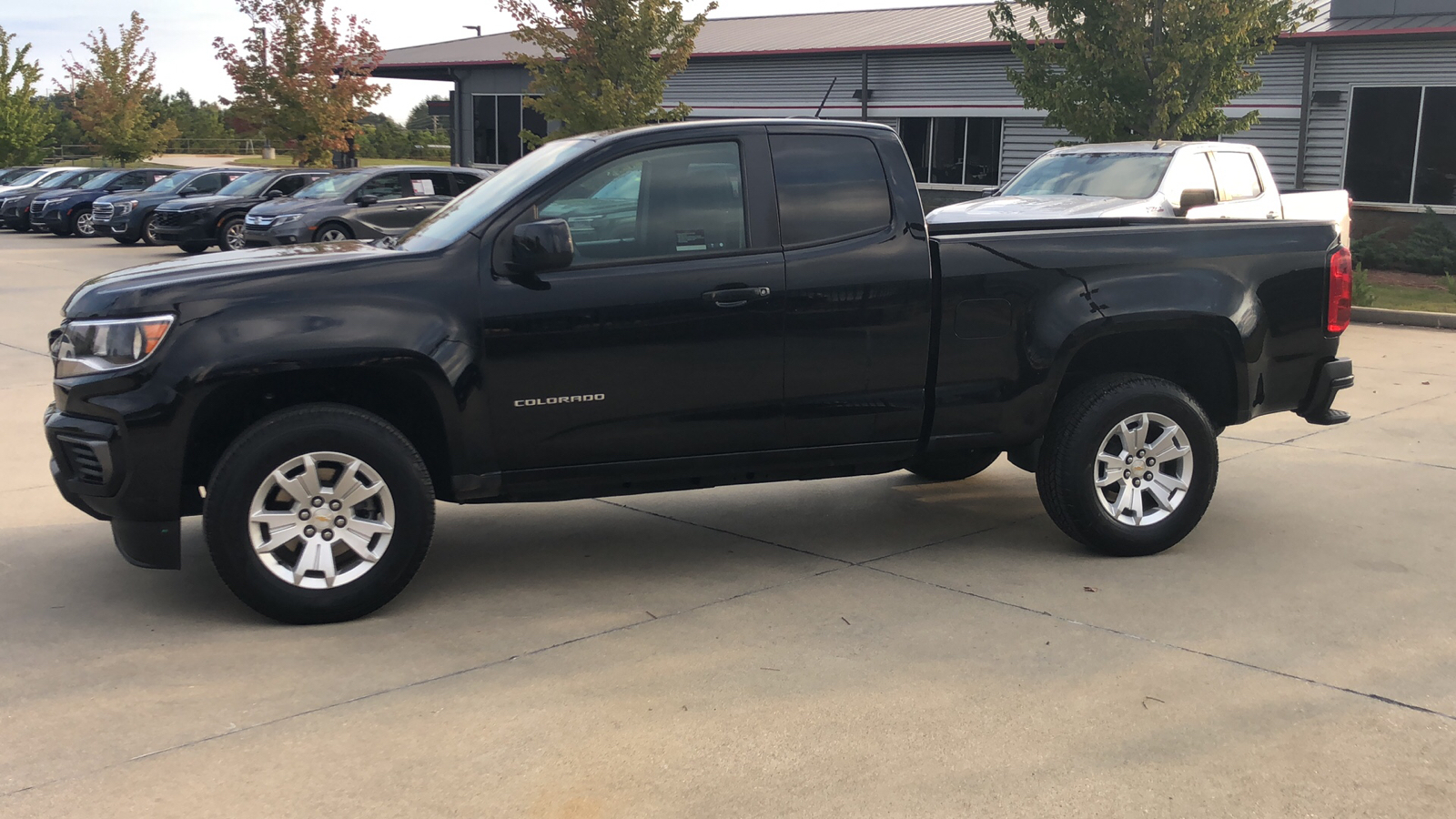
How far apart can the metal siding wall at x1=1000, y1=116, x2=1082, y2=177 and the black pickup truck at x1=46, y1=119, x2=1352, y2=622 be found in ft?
62.6

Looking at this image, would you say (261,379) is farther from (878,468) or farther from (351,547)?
(878,468)

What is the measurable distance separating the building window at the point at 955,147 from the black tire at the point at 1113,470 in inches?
789

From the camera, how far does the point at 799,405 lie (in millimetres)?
5293

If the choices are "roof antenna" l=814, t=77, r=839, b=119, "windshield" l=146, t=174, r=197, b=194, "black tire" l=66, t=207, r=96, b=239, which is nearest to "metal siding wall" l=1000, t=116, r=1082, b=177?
"roof antenna" l=814, t=77, r=839, b=119

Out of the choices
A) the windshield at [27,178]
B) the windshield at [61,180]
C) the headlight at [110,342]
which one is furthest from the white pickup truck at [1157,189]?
the windshield at [27,178]

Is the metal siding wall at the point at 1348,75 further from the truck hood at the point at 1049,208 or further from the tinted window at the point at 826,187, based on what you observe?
the tinted window at the point at 826,187

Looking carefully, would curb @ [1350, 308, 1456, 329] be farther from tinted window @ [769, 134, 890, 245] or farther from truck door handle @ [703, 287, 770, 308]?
truck door handle @ [703, 287, 770, 308]

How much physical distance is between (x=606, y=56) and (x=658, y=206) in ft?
58.7

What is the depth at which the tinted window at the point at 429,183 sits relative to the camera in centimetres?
1998

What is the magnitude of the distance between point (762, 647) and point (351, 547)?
1587mm

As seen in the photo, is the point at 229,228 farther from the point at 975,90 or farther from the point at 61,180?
the point at 975,90

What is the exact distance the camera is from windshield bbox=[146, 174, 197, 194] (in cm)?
2667

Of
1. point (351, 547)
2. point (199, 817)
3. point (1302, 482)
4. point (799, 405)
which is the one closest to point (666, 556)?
point (799, 405)

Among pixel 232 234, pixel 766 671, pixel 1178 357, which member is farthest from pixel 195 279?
pixel 232 234
